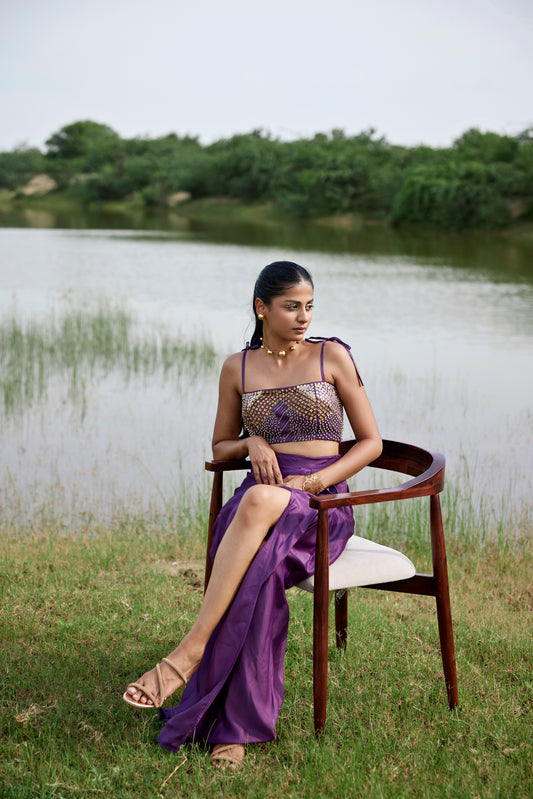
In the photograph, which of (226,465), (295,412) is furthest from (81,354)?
(295,412)

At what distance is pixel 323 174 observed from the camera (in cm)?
4691

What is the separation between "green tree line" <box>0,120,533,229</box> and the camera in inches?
1411

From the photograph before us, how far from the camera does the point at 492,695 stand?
298 cm

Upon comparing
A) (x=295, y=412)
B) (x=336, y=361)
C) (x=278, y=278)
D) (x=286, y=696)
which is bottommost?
(x=286, y=696)

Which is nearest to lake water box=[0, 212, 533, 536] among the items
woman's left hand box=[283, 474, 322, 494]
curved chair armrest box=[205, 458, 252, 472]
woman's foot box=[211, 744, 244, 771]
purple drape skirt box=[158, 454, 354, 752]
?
curved chair armrest box=[205, 458, 252, 472]

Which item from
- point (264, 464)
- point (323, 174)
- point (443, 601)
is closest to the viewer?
point (443, 601)

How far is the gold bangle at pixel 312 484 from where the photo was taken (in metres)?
2.94

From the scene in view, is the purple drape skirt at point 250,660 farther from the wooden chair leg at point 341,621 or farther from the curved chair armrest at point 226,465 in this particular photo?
the wooden chair leg at point 341,621

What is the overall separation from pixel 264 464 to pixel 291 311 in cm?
54

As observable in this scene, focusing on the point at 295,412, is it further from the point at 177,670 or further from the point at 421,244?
the point at 421,244

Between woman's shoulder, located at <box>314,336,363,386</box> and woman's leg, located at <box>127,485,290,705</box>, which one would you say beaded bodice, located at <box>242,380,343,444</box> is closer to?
woman's shoulder, located at <box>314,336,363,386</box>

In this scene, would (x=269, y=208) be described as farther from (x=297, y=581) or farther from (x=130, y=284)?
(x=297, y=581)

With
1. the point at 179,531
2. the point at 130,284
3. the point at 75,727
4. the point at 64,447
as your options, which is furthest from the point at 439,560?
the point at 130,284

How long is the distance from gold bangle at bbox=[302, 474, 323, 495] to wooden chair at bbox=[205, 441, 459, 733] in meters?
0.22
